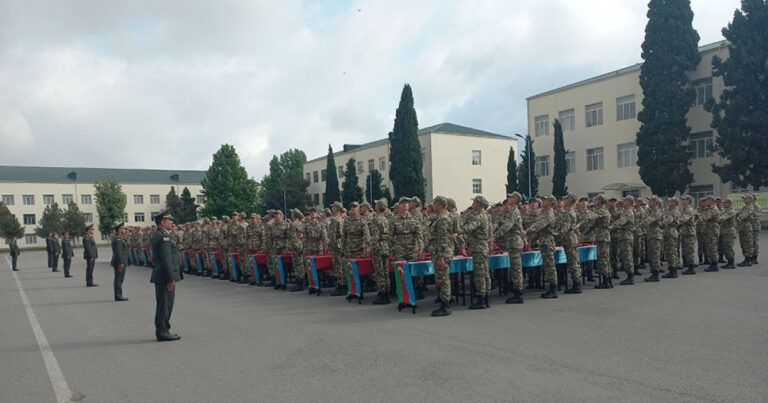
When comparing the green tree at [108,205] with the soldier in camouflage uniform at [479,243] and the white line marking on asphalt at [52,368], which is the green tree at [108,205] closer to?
the white line marking on asphalt at [52,368]

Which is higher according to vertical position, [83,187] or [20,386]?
[83,187]

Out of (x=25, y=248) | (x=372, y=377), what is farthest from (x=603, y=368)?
(x=25, y=248)

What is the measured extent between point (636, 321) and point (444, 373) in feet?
Answer: 12.5

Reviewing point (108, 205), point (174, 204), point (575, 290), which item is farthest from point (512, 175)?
point (108, 205)

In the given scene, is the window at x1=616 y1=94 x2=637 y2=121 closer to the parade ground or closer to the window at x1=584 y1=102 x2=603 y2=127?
the window at x1=584 y1=102 x2=603 y2=127

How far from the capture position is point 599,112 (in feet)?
122

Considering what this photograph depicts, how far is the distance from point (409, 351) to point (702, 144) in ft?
109

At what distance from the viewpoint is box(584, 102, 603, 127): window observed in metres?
37.2

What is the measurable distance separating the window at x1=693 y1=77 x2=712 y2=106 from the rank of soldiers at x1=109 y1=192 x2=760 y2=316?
20.9 metres

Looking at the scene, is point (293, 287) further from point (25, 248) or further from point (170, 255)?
point (25, 248)

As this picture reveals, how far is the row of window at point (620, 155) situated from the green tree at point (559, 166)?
1.52 metres

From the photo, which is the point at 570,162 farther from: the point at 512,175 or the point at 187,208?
the point at 187,208

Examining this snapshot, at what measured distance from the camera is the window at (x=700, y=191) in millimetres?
32156

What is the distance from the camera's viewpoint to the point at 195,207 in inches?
3019
